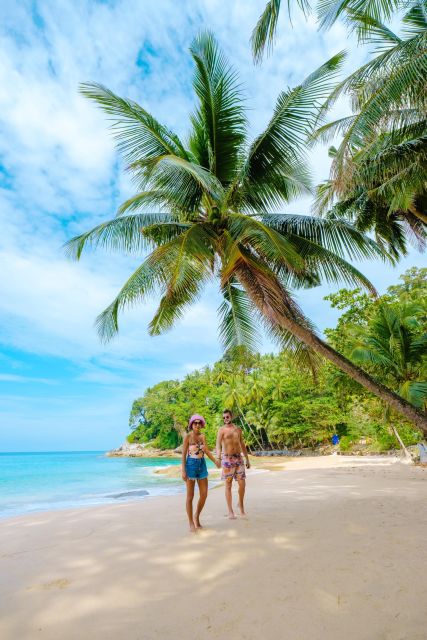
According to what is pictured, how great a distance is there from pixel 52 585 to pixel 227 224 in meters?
5.56

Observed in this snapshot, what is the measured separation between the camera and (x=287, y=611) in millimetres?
2664

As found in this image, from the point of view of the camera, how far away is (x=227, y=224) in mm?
7004

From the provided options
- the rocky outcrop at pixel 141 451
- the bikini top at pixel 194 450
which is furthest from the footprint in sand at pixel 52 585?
Result: the rocky outcrop at pixel 141 451

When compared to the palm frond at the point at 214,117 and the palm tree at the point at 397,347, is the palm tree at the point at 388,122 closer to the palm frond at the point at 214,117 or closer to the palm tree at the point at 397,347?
the palm frond at the point at 214,117

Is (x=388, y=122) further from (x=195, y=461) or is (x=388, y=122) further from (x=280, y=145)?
(x=195, y=461)

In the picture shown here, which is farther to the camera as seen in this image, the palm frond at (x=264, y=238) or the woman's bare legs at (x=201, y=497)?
the palm frond at (x=264, y=238)

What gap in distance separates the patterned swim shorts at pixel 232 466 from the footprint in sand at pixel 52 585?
262cm

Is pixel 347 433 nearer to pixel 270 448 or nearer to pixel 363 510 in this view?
pixel 270 448

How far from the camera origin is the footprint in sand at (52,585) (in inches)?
128

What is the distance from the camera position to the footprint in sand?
10.7 feet

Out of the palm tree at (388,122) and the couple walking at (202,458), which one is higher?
the palm tree at (388,122)

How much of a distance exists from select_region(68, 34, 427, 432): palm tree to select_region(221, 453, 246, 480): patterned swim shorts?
215 centimetres

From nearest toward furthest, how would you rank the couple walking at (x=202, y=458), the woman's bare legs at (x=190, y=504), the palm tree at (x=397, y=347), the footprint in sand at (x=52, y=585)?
the footprint in sand at (x=52, y=585), the woman's bare legs at (x=190, y=504), the couple walking at (x=202, y=458), the palm tree at (x=397, y=347)

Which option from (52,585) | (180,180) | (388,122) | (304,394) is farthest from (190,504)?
(304,394)
